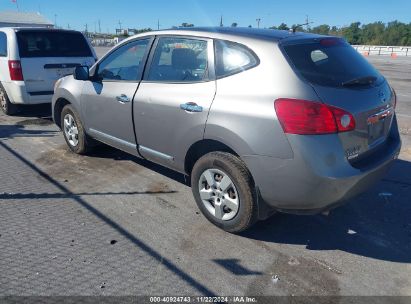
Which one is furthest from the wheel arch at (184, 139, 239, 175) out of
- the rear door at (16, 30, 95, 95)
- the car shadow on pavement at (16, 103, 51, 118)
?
the car shadow on pavement at (16, 103, 51, 118)

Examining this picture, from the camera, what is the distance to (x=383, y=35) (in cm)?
9500

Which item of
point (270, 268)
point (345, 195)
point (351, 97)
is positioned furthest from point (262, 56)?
point (270, 268)

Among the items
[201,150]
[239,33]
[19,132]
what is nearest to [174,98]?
[201,150]

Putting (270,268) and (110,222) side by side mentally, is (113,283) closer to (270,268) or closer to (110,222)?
(110,222)

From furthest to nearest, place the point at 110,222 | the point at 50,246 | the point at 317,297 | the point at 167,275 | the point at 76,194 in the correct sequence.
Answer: the point at 76,194
the point at 110,222
the point at 50,246
the point at 167,275
the point at 317,297

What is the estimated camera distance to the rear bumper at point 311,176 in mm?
2869

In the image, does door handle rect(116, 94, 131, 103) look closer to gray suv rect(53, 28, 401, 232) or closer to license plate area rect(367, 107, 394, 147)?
gray suv rect(53, 28, 401, 232)

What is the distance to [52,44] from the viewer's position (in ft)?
24.8

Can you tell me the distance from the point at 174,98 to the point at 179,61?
440 millimetres

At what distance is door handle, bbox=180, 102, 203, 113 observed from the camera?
3.48 meters

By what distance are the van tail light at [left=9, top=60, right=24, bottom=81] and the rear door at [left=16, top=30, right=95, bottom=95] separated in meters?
0.07

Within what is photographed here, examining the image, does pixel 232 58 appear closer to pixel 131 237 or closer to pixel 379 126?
pixel 379 126

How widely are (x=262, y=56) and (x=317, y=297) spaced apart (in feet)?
6.25

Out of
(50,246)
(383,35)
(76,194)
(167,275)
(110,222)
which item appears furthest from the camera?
(383,35)
